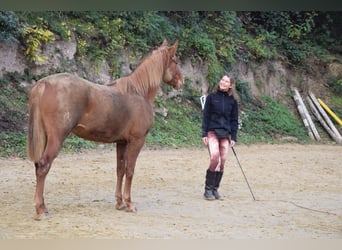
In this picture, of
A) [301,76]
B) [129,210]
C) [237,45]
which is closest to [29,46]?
[129,210]

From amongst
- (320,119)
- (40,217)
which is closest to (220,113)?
(40,217)

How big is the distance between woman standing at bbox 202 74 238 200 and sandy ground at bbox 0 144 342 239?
1.08ft

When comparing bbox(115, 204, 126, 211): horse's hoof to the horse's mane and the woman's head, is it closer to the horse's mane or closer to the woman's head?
the horse's mane

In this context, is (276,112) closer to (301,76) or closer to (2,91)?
(301,76)

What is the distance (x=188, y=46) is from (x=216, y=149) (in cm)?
839

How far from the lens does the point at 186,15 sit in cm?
1492

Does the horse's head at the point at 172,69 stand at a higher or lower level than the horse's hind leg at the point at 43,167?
higher

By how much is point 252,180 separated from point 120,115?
121 inches

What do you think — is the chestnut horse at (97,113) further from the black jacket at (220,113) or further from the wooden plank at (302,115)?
the wooden plank at (302,115)

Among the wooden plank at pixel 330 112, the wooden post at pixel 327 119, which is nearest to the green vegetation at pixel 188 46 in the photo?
the wooden plank at pixel 330 112

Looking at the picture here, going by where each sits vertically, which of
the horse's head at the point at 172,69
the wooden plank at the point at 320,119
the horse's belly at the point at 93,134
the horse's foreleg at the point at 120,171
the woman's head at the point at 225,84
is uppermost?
the horse's head at the point at 172,69

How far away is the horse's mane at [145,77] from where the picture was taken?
5320 millimetres

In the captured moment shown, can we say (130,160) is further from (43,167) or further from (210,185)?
(210,185)

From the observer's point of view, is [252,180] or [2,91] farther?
[2,91]
